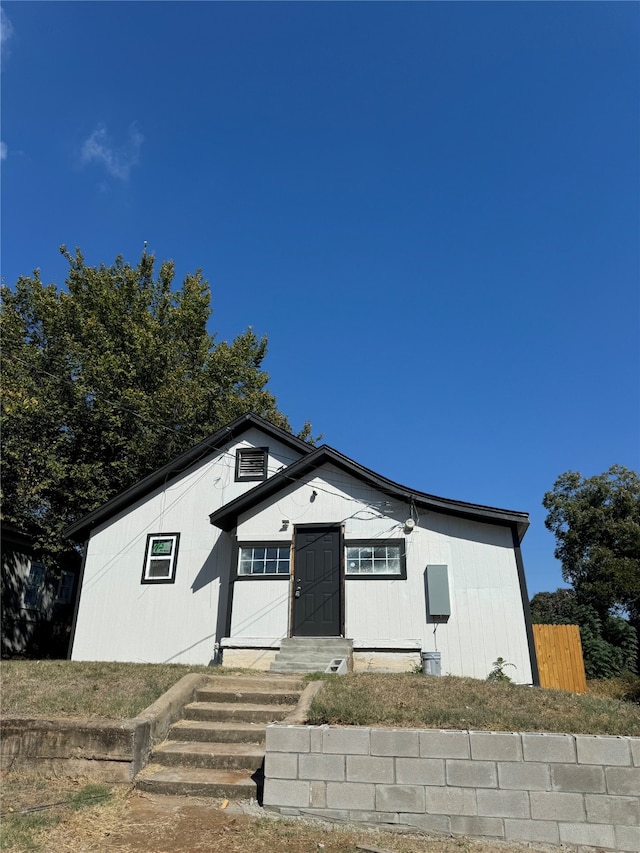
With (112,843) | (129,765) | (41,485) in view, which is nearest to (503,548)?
(129,765)

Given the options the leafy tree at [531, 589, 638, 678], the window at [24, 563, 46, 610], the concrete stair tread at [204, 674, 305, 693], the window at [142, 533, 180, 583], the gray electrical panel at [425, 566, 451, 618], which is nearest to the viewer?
the concrete stair tread at [204, 674, 305, 693]

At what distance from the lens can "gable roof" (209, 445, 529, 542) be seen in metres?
11.4

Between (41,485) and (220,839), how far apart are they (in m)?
15.0

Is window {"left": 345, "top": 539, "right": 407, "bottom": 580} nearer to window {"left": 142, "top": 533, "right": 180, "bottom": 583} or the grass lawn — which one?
the grass lawn

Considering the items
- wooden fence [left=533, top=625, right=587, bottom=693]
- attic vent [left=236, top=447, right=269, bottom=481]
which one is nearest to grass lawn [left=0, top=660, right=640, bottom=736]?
attic vent [left=236, top=447, right=269, bottom=481]

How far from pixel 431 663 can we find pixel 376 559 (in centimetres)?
235

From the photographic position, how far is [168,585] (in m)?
13.1

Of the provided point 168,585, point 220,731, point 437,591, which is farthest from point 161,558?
point 220,731

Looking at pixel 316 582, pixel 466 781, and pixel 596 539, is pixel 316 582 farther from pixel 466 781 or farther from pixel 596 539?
pixel 596 539

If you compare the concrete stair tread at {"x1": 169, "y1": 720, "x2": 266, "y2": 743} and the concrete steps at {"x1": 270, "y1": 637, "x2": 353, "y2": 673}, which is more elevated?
the concrete steps at {"x1": 270, "y1": 637, "x2": 353, "y2": 673}

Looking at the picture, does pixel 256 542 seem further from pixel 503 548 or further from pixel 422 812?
pixel 422 812

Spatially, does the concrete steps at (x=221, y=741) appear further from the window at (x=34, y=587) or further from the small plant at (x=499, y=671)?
the window at (x=34, y=587)

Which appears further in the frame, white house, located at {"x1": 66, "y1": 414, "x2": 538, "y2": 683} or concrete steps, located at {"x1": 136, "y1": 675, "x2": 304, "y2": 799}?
white house, located at {"x1": 66, "y1": 414, "x2": 538, "y2": 683}

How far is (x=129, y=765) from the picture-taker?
5.93m
